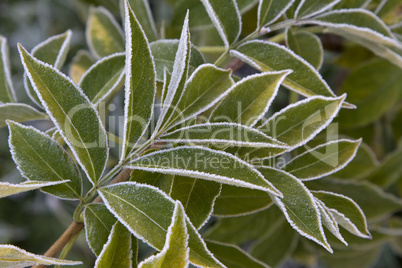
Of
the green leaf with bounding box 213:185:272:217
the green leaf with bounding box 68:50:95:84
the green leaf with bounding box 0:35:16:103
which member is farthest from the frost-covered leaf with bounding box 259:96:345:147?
the green leaf with bounding box 68:50:95:84

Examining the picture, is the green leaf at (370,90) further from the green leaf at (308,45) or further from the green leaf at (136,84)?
the green leaf at (136,84)

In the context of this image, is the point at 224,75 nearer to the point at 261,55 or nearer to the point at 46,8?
the point at 261,55

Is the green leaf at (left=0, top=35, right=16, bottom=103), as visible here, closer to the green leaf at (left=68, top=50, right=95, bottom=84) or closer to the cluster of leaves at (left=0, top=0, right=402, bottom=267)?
the cluster of leaves at (left=0, top=0, right=402, bottom=267)

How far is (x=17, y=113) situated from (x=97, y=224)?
0.71ft

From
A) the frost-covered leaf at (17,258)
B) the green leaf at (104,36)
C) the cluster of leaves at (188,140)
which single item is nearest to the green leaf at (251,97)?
the cluster of leaves at (188,140)

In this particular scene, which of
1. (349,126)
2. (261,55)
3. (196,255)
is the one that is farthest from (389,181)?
(196,255)

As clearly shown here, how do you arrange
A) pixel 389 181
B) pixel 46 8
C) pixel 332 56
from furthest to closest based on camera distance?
1. pixel 46 8
2. pixel 332 56
3. pixel 389 181

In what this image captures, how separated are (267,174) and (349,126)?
0.47 m

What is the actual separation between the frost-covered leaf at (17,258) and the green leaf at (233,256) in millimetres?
249

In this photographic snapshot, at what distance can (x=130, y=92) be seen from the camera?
1.43ft

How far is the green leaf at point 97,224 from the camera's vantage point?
46 cm

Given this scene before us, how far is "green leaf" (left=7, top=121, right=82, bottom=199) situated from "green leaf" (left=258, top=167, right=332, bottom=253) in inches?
8.3

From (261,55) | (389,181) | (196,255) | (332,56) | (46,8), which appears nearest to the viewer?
(196,255)

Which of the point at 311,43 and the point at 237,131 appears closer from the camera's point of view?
the point at 237,131
